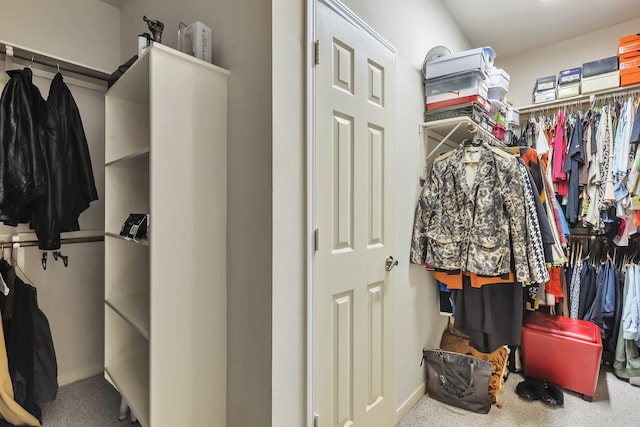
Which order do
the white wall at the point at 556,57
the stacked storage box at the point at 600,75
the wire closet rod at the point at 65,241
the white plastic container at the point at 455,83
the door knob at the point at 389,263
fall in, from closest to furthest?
the door knob at the point at 389,263 → the wire closet rod at the point at 65,241 → the white plastic container at the point at 455,83 → the stacked storage box at the point at 600,75 → the white wall at the point at 556,57

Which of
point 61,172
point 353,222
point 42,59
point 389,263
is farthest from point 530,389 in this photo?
point 42,59

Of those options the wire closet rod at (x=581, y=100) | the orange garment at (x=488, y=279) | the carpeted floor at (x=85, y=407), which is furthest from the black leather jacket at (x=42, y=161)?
the wire closet rod at (x=581, y=100)

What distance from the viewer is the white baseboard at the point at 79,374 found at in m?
1.99

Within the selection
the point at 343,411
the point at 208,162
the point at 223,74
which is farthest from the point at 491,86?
the point at 343,411

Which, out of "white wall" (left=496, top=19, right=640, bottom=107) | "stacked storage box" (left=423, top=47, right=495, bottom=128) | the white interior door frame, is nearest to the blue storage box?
"white wall" (left=496, top=19, right=640, bottom=107)

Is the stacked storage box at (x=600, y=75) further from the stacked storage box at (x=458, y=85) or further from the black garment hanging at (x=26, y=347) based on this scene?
the black garment hanging at (x=26, y=347)

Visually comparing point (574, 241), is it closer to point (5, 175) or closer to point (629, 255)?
point (629, 255)

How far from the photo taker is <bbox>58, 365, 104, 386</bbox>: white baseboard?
6.53 feet

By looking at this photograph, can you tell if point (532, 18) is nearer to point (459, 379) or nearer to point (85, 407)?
point (459, 379)

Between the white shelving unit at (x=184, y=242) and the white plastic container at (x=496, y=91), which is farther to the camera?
the white plastic container at (x=496, y=91)

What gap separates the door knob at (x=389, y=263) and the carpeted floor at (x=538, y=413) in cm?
92

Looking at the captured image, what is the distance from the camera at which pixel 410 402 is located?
1916 millimetres

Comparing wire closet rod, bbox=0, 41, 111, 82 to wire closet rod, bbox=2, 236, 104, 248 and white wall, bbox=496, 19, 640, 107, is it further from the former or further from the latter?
white wall, bbox=496, 19, 640, 107

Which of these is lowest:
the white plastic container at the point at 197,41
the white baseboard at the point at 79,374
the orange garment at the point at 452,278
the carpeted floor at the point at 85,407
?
the carpeted floor at the point at 85,407
